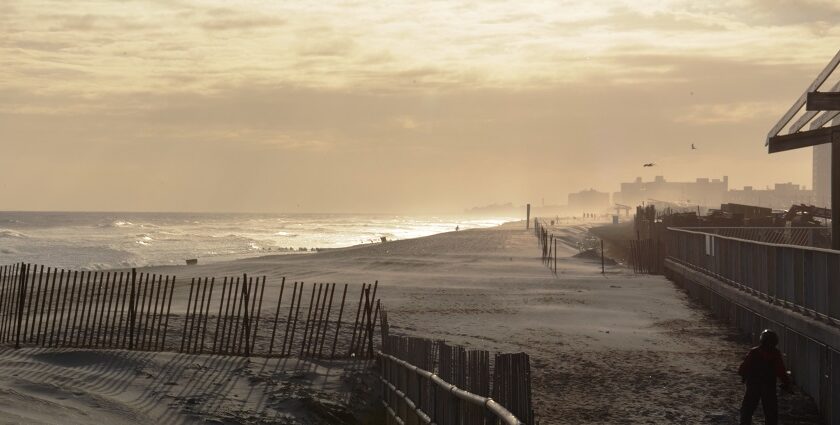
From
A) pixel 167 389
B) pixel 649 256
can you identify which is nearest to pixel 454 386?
pixel 167 389

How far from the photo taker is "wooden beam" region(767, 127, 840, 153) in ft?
64.9

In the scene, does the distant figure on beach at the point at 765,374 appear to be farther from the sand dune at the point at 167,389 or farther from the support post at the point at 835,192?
the support post at the point at 835,192

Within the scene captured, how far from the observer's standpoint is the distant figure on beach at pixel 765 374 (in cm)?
1278

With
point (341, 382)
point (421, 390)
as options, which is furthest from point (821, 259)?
point (341, 382)

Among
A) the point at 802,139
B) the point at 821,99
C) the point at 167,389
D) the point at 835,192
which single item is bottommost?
the point at 167,389

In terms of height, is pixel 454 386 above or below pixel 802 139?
below

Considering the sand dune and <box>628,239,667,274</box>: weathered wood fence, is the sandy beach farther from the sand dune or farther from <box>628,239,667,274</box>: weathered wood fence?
<box>628,239,667,274</box>: weathered wood fence

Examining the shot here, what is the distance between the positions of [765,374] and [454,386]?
171 inches

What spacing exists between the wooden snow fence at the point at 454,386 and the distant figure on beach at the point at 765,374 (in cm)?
324

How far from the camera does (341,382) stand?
17141mm

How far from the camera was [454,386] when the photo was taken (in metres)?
11.1

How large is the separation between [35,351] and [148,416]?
14.0 feet

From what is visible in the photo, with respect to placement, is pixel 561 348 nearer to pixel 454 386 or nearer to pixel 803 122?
pixel 803 122

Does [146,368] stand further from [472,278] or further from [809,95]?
[472,278]
